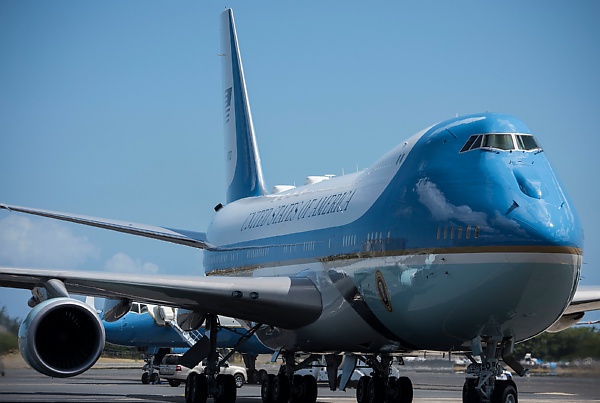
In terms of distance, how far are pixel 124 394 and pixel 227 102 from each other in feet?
30.2

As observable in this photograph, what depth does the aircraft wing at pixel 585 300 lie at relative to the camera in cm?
2164

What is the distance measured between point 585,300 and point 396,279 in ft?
14.9

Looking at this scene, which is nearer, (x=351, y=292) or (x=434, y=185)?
(x=434, y=185)

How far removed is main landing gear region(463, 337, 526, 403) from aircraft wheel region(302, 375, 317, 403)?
7.52 m

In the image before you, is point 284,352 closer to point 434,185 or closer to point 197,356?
point 197,356

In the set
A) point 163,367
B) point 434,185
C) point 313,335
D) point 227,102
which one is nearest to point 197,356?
point 313,335

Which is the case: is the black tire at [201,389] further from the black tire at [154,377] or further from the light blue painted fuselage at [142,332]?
the black tire at [154,377]

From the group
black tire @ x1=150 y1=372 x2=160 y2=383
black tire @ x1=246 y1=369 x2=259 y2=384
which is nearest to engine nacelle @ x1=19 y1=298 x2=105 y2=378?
black tire @ x1=246 y1=369 x2=259 y2=384

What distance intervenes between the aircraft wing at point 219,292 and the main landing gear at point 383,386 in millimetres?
2433

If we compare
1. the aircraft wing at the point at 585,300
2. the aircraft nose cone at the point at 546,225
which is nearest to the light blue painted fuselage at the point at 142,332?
the aircraft wing at the point at 585,300

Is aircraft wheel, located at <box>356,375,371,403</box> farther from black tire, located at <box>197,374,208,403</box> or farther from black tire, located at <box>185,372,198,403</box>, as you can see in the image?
black tire, located at <box>185,372,198,403</box>

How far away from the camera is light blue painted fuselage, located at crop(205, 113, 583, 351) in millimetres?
16984

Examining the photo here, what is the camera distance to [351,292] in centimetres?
2095

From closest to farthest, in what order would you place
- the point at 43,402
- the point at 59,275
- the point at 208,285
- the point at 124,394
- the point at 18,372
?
the point at 59,275
the point at 208,285
the point at 18,372
the point at 43,402
the point at 124,394
